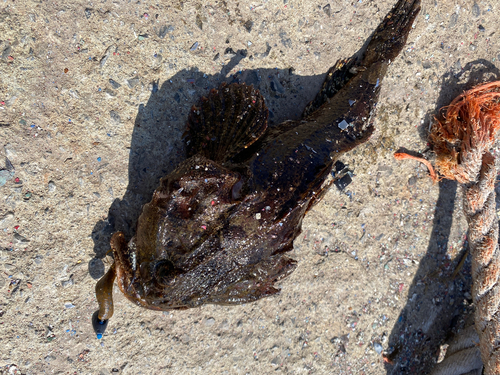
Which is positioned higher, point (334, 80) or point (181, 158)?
point (334, 80)

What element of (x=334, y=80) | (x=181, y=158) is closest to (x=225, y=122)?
(x=181, y=158)

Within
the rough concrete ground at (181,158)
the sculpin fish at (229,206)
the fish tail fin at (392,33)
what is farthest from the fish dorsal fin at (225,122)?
the fish tail fin at (392,33)

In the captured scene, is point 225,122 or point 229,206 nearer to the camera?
point 229,206

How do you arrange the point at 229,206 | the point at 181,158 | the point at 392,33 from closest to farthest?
the point at 229,206 < the point at 181,158 < the point at 392,33

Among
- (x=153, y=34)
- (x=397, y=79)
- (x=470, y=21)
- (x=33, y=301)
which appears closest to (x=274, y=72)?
(x=153, y=34)

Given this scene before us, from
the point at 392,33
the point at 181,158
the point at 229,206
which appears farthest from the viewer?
the point at 392,33

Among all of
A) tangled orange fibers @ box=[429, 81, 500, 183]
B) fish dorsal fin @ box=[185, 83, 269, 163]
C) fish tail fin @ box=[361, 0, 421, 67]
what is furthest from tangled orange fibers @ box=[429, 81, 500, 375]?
fish dorsal fin @ box=[185, 83, 269, 163]

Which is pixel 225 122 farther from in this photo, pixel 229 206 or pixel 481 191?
pixel 481 191

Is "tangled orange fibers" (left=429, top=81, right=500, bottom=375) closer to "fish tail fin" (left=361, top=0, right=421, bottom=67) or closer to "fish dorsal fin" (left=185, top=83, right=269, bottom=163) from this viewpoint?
"fish tail fin" (left=361, top=0, right=421, bottom=67)

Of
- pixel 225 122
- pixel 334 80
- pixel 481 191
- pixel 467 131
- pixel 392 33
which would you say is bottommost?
pixel 225 122
